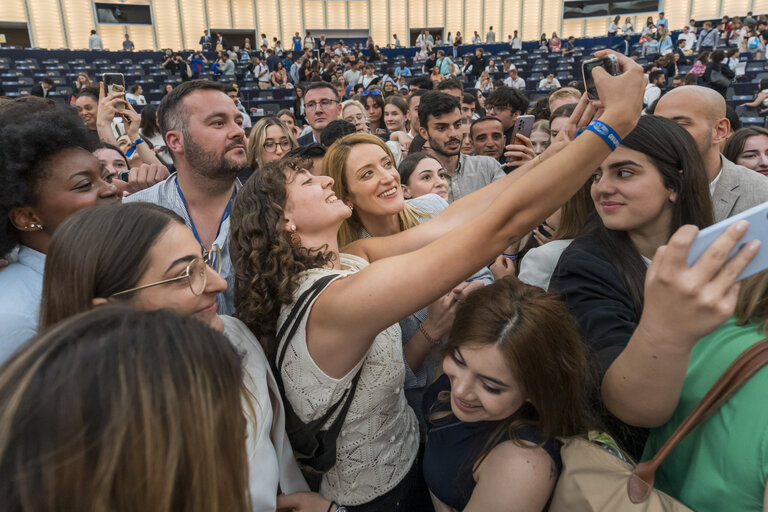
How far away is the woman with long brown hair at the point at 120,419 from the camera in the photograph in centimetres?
51

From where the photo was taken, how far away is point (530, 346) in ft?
3.81

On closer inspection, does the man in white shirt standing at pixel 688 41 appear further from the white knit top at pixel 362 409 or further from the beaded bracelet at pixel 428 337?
the white knit top at pixel 362 409

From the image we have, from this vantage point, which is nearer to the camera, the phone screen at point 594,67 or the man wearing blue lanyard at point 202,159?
the phone screen at point 594,67

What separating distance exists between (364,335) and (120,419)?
2.20 feet

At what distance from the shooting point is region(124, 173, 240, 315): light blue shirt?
196 cm

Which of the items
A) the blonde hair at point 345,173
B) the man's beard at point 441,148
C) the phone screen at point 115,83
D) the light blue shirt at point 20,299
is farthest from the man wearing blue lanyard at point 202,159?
the man's beard at point 441,148

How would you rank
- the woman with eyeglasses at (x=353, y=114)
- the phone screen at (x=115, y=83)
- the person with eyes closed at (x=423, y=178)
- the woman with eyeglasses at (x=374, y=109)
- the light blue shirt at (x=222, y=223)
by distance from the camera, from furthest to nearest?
the woman with eyeglasses at (x=374, y=109), the woman with eyeglasses at (x=353, y=114), the phone screen at (x=115, y=83), the person with eyes closed at (x=423, y=178), the light blue shirt at (x=222, y=223)

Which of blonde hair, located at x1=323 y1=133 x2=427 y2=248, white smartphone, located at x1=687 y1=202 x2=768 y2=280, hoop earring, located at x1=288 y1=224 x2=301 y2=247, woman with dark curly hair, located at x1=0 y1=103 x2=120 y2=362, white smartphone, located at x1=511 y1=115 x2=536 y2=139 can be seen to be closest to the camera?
white smartphone, located at x1=687 y1=202 x2=768 y2=280

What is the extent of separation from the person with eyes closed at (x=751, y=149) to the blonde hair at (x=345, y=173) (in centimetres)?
208

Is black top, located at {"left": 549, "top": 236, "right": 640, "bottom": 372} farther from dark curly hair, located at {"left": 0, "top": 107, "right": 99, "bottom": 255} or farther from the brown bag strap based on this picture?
dark curly hair, located at {"left": 0, "top": 107, "right": 99, "bottom": 255}

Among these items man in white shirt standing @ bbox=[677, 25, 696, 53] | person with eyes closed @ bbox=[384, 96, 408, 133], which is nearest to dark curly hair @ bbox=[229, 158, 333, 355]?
person with eyes closed @ bbox=[384, 96, 408, 133]

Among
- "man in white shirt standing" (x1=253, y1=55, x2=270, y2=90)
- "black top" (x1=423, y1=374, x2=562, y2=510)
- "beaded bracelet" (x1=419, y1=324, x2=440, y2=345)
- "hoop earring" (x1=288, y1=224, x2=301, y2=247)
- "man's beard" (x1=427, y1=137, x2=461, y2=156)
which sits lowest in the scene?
"black top" (x1=423, y1=374, x2=562, y2=510)

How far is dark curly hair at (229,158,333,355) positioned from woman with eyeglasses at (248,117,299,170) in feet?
6.54

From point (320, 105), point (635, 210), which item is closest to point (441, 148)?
point (320, 105)
